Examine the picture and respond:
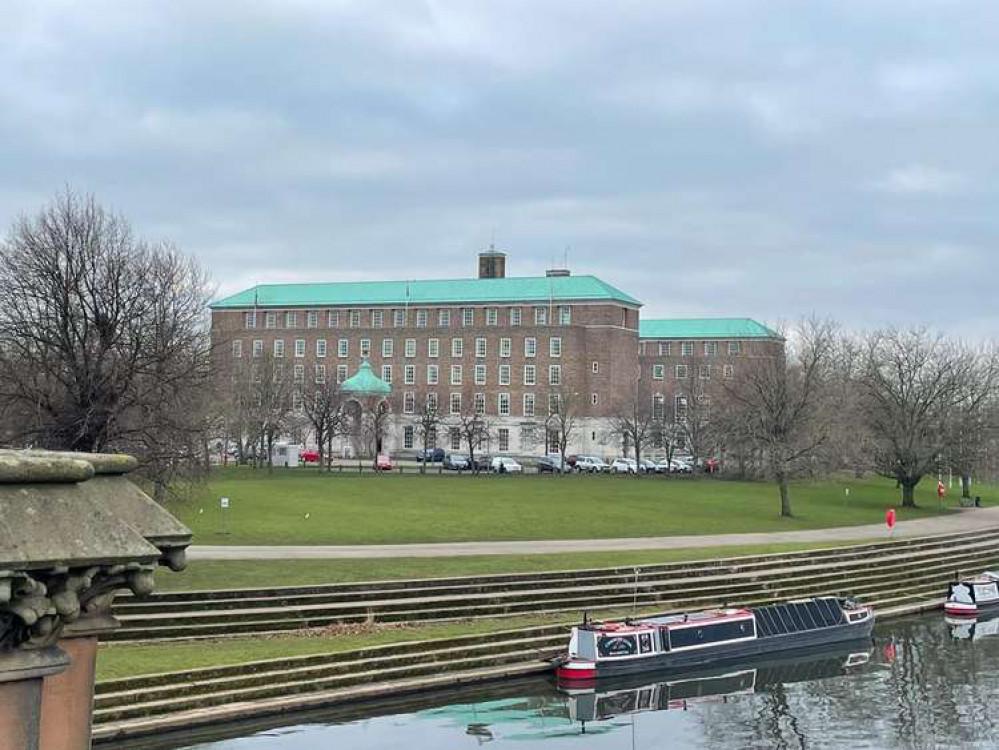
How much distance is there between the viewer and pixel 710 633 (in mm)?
33625

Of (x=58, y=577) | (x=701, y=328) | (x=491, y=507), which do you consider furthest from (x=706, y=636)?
(x=701, y=328)

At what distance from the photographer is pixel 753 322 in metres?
137

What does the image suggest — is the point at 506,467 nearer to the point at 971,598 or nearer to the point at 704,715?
the point at 971,598

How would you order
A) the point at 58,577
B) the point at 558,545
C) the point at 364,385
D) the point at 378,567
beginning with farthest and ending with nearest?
the point at 364,385, the point at 558,545, the point at 378,567, the point at 58,577

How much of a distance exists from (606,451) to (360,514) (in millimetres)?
66336

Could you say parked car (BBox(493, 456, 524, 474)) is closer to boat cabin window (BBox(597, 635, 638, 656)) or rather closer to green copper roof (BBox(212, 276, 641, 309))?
green copper roof (BBox(212, 276, 641, 309))

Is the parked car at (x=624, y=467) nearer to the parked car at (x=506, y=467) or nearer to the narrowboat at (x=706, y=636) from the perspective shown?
the parked car at (x=506, y=467)

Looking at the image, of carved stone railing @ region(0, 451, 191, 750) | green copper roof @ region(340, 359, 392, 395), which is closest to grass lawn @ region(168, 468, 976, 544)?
green copper roof @ region(340, 359, 392, 395)

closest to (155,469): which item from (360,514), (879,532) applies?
(360,514)

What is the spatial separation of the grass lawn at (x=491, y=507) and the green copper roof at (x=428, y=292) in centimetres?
3778

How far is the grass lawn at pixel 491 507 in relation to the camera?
151ft

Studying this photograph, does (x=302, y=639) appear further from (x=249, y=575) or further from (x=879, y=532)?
(x=879, y=532)

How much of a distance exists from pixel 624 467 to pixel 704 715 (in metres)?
73.3

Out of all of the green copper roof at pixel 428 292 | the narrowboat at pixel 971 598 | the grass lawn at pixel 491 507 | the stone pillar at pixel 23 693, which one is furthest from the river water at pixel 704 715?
the green copper roof at pixel 428 292
